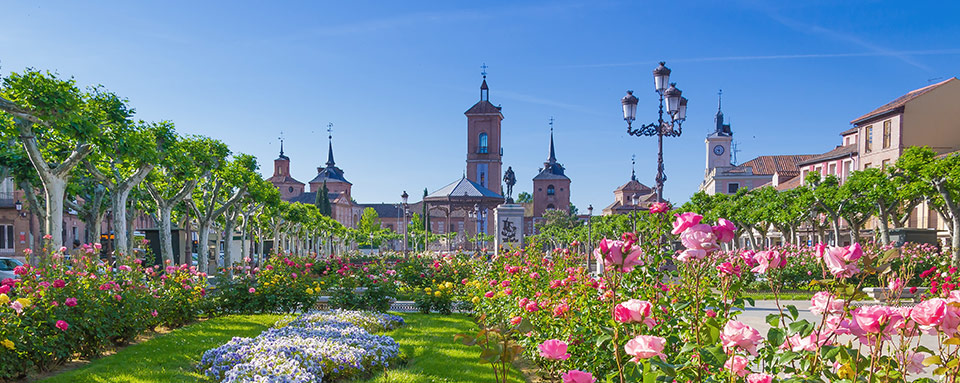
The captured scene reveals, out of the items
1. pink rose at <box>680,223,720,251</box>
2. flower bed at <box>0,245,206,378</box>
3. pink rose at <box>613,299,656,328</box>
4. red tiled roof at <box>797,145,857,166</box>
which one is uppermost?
red tiled roof at <box>797,145,857,166</box>

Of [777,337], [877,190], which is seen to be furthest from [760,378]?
[877,190]

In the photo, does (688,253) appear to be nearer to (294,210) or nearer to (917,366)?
(917,366)

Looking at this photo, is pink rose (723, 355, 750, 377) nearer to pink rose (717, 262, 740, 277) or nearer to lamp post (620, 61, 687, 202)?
pink rose (717, 262, 740, 277)

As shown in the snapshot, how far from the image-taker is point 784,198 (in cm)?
2836

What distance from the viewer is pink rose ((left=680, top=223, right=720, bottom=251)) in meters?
2.72

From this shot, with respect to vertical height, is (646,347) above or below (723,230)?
below

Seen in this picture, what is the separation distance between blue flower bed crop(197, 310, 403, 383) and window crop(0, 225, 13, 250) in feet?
132

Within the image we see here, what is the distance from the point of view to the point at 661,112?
13133 mm

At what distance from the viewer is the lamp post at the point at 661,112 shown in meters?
12.5

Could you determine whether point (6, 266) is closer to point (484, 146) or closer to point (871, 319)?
point (871, 319)

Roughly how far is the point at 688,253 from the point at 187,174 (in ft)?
59.7

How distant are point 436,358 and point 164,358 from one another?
3.21 metres

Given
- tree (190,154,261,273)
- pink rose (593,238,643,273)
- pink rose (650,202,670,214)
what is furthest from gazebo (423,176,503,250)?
pink rose (593,238,643,273)

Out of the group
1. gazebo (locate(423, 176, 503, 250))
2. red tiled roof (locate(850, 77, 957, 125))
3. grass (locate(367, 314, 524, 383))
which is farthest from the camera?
gazebo (locate(423, 176, 503, 250))
